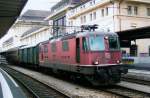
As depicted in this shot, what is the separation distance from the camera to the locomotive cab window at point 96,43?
18148 mm

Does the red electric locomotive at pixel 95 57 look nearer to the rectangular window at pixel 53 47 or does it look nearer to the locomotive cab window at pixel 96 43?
the locomotive cab window at pixel 96 43

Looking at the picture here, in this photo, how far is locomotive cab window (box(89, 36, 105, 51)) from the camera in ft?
59.5

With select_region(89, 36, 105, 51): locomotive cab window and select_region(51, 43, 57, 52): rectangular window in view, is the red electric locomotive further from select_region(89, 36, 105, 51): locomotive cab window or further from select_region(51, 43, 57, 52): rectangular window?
select_region(51, 43, 57, 52): rectangular window

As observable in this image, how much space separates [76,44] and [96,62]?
6.44ft

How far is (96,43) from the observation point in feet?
60.2

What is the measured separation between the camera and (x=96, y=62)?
17750 mm

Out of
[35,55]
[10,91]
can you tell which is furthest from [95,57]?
[35,55]

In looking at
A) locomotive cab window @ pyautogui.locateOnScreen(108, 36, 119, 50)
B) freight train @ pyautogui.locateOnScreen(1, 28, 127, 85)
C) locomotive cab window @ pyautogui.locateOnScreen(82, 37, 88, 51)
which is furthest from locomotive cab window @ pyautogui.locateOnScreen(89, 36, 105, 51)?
locomotive cab window @ pyautogui.locateOnScreen(108, 36, 119, 50)

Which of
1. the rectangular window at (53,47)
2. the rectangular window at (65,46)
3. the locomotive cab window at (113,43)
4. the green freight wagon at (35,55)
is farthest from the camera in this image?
the green freight wagon at (35,55)

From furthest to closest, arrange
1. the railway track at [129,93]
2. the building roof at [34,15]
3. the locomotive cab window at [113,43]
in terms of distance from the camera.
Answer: the building roof at [34,15] < the locomotive cab window at [113,43] < the railway track at [129,93]

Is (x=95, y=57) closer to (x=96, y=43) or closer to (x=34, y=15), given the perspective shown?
(x=96, y=43)

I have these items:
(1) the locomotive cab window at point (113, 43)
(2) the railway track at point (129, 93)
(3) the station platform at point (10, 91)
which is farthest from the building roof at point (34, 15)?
(2) the railway track at point (129, 93)

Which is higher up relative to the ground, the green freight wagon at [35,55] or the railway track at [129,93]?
the green freight wagon at [35,55]

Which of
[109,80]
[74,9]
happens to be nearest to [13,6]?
[109,80]
